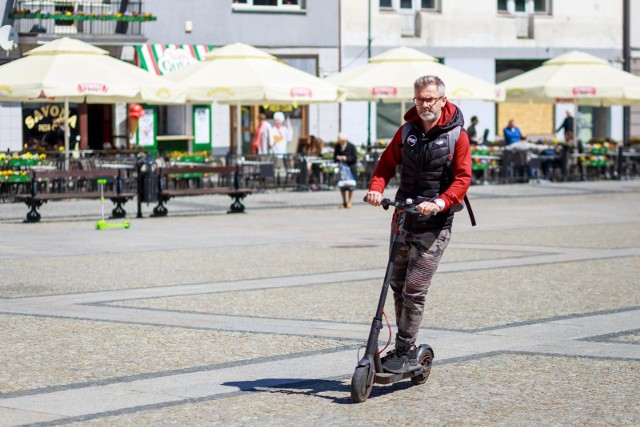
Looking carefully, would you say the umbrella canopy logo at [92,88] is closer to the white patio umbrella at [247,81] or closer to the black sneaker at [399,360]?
the white patio umbrella at [247,81]

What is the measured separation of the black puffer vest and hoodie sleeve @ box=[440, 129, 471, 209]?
0.05 metres

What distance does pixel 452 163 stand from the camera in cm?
895

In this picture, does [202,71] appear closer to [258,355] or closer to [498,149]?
[498,149]

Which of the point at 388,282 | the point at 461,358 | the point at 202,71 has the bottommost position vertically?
the point at 461,358

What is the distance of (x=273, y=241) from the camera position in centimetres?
1986

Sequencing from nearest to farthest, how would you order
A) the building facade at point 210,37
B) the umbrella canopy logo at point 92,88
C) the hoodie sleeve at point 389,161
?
the hoodie sleeve at point 389,161
the umbrella canopy logo at point 92,88
the building facade at point 210,37

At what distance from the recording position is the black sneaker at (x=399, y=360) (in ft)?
28.9

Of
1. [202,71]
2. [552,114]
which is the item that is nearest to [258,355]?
[202,71]

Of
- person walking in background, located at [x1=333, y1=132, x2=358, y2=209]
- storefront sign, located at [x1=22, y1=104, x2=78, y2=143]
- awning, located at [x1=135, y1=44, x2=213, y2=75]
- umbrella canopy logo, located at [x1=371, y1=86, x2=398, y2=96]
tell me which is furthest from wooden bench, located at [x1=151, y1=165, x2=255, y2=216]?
awning, located at [x1=135, y1=44, x2=213, y2=75]

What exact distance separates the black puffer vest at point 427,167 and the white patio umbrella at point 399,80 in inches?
922

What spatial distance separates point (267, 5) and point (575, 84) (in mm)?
9922

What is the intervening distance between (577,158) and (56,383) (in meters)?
30.2

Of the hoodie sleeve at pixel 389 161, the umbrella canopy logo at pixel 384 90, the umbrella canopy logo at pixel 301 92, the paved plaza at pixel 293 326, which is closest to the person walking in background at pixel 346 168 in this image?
the umbrella canopy logo at pixel 301 92

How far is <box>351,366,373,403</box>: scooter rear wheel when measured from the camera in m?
8.37
